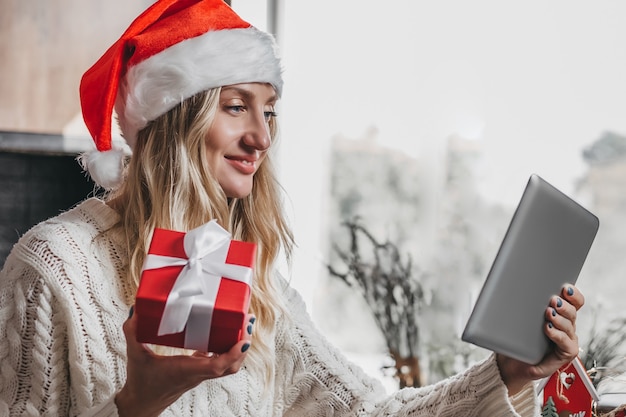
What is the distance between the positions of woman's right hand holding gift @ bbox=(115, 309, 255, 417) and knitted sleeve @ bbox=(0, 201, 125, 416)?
212mm

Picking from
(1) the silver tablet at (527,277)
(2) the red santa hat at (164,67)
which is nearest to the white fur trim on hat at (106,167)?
(2) the red santa hat at (164,67)

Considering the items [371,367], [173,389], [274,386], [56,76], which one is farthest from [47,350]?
[371,367]

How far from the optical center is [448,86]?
2398 millimetres

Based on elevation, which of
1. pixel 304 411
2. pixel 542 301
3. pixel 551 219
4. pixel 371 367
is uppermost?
pixel 551 219

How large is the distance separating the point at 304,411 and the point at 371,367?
94 cm

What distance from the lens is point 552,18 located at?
2271 millimetres

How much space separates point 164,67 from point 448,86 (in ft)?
3.81

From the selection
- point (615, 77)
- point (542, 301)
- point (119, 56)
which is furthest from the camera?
point (615, 77)

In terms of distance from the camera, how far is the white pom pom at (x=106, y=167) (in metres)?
1.54

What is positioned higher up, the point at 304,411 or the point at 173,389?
the point at 173,389

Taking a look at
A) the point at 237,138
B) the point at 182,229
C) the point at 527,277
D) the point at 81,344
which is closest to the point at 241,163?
the point at 237,138

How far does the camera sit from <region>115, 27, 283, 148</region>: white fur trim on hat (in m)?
1.45

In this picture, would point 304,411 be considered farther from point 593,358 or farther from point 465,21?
point 465,21

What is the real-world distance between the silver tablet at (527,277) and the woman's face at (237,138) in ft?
1.57
